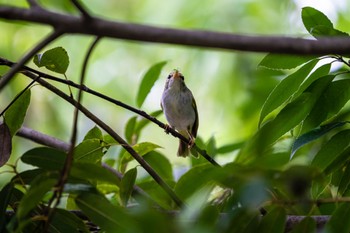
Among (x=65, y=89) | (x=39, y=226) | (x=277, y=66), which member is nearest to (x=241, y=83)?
(x=65, y=89)

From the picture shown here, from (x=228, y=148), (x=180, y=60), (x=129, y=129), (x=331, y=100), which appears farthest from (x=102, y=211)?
(x=180, y=60)

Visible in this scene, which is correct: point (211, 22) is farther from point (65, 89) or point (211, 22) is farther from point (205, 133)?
point (65, 89)

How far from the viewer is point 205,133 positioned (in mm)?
5293

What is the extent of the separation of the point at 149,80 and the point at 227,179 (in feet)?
3.93

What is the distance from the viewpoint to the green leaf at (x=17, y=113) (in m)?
1.81

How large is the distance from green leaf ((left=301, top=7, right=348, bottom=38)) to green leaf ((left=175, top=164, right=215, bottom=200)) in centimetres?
48

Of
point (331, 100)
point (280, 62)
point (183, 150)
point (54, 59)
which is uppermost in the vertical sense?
point (54, 59)

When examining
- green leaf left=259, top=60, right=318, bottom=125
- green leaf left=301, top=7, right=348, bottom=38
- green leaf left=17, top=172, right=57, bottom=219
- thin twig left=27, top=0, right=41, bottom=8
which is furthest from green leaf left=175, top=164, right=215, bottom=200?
thin twig left=27, top=0, right=41, bottom=8

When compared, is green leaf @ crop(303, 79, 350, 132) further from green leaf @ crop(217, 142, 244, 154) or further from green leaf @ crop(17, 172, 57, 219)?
green leaf @ crop(217, 142, 244, 154)

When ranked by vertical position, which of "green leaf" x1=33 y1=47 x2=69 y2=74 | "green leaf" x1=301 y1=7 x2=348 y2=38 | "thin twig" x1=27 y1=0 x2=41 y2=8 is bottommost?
"green leaf" x1=301 y1=7 x2=348 y2=38

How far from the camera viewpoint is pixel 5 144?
5.58ft

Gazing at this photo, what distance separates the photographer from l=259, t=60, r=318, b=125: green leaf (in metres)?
1.84

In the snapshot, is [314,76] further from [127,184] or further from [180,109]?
[180,109]

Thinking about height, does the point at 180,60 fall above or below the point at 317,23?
below
